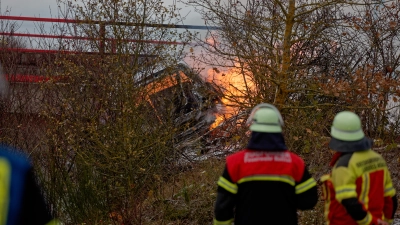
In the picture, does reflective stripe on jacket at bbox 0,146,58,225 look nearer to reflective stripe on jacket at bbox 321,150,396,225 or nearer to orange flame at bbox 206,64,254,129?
reflective stripe on jacket at bbox 321,150,396,225

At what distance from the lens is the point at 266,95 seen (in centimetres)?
1104

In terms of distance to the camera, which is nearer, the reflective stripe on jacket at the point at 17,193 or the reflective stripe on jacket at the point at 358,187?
the reflective stripe on jacket at the point at 17,193

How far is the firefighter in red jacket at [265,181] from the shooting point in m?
3.61

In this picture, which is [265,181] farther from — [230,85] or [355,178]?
→ [230,85]

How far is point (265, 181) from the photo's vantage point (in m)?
3.61

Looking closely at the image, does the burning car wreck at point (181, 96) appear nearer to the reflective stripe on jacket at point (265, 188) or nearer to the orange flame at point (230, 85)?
the orange flame at point (230, 85)

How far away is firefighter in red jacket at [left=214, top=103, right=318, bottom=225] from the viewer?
3.61 m

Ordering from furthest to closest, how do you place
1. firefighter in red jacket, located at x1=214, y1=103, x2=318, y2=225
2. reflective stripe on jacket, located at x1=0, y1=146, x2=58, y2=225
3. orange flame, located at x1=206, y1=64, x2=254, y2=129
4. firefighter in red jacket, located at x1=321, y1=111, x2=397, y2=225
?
orange flame, located at x1=206, y1=64, x2=254, y2=129 < firefighter in red jacket, located at x1=321, y1=111, x2=397, y2=225 < firefighter in red jacket, located at x1=214, y1=103, x2=318, y2=225 < reflective stripe on jacket, located at x1=0, y1=146, x2=58, y2=225

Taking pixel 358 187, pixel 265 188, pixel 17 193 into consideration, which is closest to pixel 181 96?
pixel 358 187

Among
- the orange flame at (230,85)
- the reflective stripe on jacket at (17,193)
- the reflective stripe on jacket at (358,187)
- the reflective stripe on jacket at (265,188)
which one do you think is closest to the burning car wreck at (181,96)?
the orange flame at (230,85)

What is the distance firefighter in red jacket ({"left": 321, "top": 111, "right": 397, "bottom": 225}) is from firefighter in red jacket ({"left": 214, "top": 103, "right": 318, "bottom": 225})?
9.3 inches

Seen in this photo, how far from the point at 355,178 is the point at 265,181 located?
0.69 meters

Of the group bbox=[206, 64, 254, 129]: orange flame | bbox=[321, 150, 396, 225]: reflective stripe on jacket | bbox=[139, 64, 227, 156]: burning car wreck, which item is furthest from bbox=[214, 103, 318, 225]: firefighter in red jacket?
bbox=[206, 64, 254, 129]: orange flame

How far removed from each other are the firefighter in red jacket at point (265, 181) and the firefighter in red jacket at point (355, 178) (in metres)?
0.24
